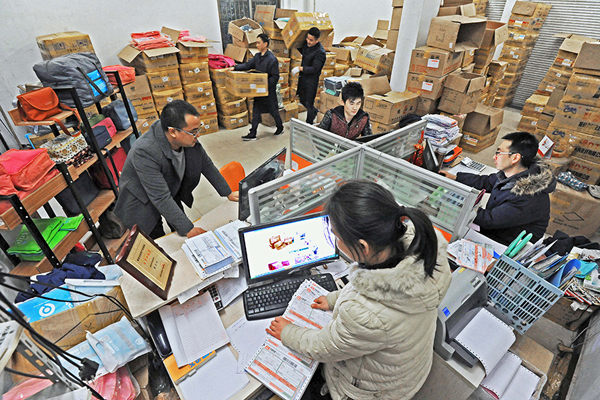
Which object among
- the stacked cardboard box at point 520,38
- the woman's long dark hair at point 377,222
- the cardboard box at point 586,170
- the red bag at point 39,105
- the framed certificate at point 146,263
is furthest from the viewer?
the stacked cardboard box at point 520,38

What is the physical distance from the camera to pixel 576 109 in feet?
11.6

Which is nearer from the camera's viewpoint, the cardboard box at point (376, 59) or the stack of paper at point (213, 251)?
the stack of paper at point (213, 251)

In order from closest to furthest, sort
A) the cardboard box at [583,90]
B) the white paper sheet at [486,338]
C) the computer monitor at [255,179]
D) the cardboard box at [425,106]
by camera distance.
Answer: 1. the white paper sheet at [486,338]
2. the computer monitor at [255,179]
3. the cardboard box at [583,90]
4. the cardboard box at [425,106]

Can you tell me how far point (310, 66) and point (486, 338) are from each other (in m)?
4.36

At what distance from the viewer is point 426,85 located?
3834 mm

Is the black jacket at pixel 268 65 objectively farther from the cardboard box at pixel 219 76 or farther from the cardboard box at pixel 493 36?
the cardboard box at pixel 493 36

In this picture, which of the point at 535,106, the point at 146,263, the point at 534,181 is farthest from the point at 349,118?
the point at 535,106

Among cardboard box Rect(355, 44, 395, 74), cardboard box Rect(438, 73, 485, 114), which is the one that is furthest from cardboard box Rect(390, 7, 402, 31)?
cardboard box Rect(438, 73, 485, 114)

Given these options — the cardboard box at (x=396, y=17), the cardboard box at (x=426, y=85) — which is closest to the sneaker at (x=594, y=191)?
the cardboard box at (x=426, y=85)

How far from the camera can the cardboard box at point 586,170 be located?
3568mm

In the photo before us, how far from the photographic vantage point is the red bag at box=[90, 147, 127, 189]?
2.63 meters

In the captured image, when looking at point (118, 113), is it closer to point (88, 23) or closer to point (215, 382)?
point (88, 23)

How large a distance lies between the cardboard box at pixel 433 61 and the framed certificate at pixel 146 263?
3758mm

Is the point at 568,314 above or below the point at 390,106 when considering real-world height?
below
